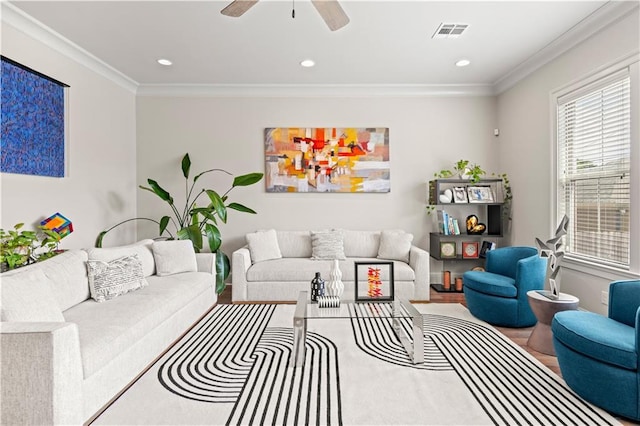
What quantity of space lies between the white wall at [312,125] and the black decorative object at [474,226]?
60cm

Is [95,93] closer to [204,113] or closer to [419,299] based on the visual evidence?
[204,113]

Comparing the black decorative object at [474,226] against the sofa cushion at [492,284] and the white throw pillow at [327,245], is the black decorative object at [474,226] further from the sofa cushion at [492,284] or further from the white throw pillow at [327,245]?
the white throw pillow at [327,245]

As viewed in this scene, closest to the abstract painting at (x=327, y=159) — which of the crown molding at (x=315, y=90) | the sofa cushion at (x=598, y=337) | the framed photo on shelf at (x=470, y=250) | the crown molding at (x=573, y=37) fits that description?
the crown molding at (x=315, y=90)

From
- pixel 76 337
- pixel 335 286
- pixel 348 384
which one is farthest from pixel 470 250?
pixel 76 337

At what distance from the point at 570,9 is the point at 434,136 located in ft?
7.31

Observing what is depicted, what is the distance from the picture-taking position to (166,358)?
8.62 ft

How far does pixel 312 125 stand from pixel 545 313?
363 cm

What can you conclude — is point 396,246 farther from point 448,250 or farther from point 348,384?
point 348,384

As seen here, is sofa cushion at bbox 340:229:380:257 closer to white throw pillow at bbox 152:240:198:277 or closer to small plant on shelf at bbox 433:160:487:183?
small plant on shelf at bbox 433:160:487:183

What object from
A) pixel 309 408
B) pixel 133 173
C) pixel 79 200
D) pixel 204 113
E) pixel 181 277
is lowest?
pixel 309 408

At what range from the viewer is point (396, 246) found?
4.50 m

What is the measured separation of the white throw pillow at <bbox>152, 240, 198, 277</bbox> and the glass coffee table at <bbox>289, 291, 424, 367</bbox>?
151 centimetres

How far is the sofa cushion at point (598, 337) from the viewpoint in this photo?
1.87 meters

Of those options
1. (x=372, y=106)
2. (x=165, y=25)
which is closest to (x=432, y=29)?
(x=372, y=106)
